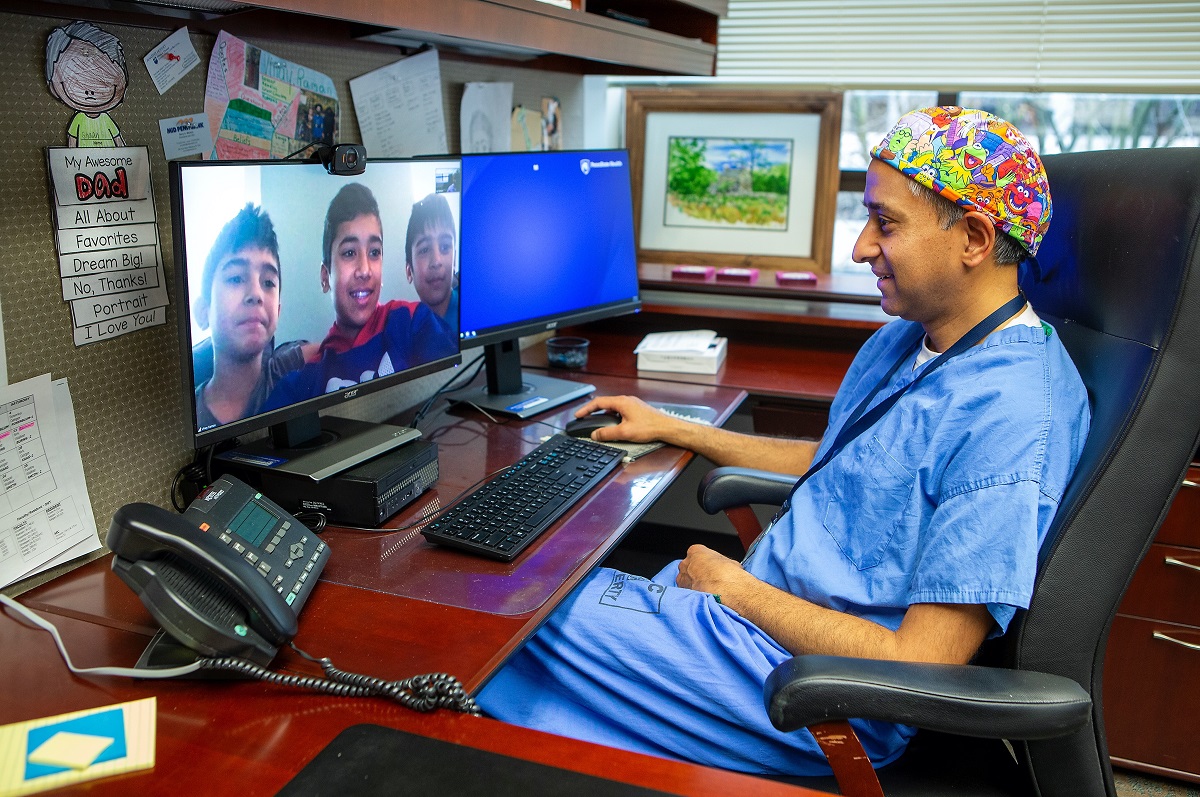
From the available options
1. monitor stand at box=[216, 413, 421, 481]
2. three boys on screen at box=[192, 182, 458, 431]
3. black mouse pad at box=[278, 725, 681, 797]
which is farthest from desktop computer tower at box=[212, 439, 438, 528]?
black mouse pad at box=[278, 725, 681, 797]

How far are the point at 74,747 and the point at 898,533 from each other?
0.95 meters

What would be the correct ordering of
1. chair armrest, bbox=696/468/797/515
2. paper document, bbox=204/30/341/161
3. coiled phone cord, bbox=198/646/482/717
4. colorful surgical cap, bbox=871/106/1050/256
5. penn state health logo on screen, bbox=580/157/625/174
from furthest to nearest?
penn state health logo on screen, bbox=580/157/625/174 < chair armrest, bbox=696/468/797/515 < paper document, bbox=204/30/341/161 < colorful surgical cap, bbox=871/106/1050/256 < coiled phone cord, bbox=198/646/482/717

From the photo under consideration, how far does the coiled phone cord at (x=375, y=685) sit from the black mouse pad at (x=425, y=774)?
50 mm

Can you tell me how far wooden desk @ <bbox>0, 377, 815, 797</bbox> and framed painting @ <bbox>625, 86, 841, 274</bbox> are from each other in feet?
4.72

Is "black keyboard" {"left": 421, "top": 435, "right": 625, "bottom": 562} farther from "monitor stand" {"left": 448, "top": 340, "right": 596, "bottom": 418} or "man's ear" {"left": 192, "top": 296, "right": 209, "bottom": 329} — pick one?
"man's ear" {"left": 192, "top": 296, "right": 209, "bottom": 329}

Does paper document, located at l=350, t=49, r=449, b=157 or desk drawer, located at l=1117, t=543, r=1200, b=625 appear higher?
paper document, located at l=350, t=49, r=449, b=157

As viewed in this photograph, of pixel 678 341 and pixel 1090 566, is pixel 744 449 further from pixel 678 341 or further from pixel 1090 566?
pixel 1090 566

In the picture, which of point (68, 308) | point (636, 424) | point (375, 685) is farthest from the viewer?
point (636, 424)

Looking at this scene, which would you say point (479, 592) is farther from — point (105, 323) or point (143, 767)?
point (105, 323)

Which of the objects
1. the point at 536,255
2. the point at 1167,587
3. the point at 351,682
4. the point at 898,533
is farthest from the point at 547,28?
the point at 1167,587

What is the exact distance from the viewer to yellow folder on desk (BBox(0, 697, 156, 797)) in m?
0.79

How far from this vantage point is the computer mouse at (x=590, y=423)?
68.0 inches

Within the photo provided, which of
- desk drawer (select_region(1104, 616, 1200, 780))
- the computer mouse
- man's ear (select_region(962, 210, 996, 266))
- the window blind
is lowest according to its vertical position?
desk drawer (select_region(1104, 616, 1200, 780))

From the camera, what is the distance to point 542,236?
1901 mm
